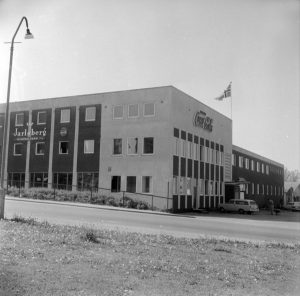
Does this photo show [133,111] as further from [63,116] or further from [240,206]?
[240,206]

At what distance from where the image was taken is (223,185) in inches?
1884

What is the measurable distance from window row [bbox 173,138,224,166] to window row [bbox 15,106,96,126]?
25.1 ft

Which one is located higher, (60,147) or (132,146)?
(60,147)

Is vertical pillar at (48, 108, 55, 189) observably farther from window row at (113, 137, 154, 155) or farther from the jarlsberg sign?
window row at (113, 137, 154, 155)

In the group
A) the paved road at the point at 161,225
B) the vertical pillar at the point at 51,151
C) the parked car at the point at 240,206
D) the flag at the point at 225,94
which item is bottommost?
the paved road at the point at 161,225

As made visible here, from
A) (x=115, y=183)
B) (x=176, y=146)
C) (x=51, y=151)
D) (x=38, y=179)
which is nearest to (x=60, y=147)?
(x=51, y=151)

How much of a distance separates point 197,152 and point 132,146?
7199 mm

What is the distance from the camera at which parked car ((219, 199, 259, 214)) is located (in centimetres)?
4250

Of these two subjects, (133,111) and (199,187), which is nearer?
(133,111)

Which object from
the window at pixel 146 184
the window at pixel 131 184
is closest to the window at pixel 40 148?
the window at pixel 131 184

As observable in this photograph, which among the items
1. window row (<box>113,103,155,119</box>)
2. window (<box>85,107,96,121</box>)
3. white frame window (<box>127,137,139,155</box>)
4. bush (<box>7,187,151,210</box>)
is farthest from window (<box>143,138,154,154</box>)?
window (<box>85,107,96,121</box>)

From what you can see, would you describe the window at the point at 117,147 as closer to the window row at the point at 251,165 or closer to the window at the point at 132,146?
the window at the point at 132,146

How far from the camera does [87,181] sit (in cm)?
3803

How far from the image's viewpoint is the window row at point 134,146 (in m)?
35.8
